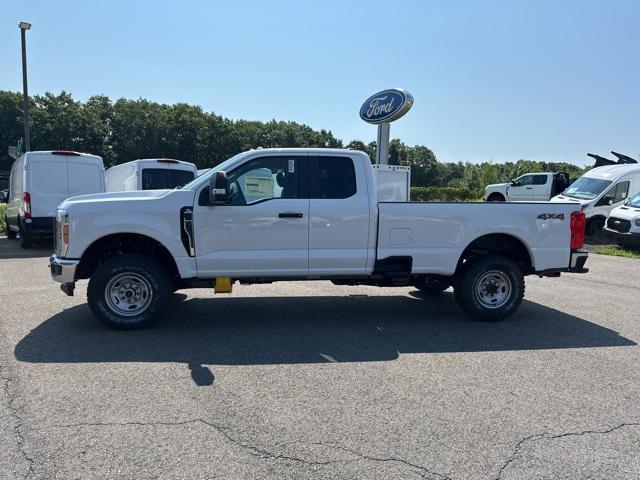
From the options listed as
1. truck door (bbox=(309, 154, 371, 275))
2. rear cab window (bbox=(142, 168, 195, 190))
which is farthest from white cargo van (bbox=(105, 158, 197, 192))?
truck door (bbox=(309, 154, 371, 275))

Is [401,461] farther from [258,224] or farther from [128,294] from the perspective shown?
[128,294]

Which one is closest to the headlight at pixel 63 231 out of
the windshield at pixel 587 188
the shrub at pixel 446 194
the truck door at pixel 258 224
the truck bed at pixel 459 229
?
the truck door at pixel 258 224

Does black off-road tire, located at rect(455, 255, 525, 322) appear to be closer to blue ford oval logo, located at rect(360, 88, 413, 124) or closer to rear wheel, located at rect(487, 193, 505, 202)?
blue ford oval logo, located at rect(360, 88, 413, 124)

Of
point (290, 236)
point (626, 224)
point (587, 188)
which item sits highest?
point (587, 188)

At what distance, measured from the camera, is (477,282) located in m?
6.43

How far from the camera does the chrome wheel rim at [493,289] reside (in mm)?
6477

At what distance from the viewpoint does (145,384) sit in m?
4.29

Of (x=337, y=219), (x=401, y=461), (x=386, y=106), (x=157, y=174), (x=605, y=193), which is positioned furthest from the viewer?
(x=386, y=106)

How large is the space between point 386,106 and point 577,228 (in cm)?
1353

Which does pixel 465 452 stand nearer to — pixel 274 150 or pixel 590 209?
pixel 274 150

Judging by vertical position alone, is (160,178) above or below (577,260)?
above

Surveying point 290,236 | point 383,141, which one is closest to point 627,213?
point 383,141

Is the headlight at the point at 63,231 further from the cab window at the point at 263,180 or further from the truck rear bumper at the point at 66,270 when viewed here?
the cab window at the point at 263,180

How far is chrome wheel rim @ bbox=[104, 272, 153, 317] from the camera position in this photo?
→ 5812 millimetres
